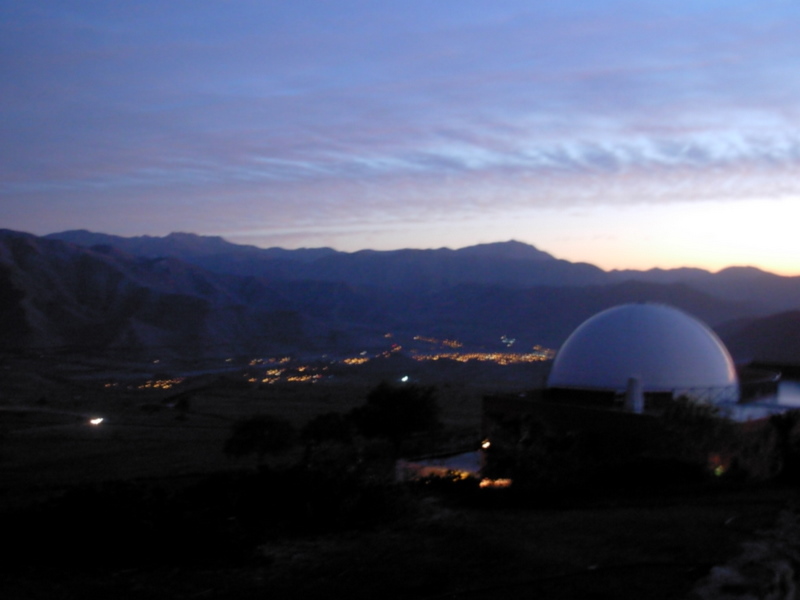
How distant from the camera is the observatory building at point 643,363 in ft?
61.3

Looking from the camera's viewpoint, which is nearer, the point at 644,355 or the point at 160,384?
the point at 644,355

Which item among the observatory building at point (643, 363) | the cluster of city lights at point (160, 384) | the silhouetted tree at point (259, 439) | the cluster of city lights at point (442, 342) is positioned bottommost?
the cluster of city lights at point (160, 384)

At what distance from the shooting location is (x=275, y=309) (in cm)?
10838

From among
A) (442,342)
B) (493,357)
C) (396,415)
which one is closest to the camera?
(396,415)

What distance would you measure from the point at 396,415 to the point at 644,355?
899 cm

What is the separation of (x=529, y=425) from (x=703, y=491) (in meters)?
5.83

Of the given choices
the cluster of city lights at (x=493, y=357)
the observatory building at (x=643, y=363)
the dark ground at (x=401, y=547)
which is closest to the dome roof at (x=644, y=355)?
the observatory building at (x=643, y=363)

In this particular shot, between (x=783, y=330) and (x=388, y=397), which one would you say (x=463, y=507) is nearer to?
(x=388, y=397)

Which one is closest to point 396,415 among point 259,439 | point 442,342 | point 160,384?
point 259,439

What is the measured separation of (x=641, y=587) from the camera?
620 centimetres

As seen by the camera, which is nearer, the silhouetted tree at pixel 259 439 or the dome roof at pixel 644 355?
the dome roof at pixel 644 355

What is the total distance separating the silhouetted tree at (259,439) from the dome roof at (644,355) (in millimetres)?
10004

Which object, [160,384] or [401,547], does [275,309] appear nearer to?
[160,384]

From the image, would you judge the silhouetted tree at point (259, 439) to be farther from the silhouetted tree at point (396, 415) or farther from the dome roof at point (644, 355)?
the dome roof at point (644, 355)
